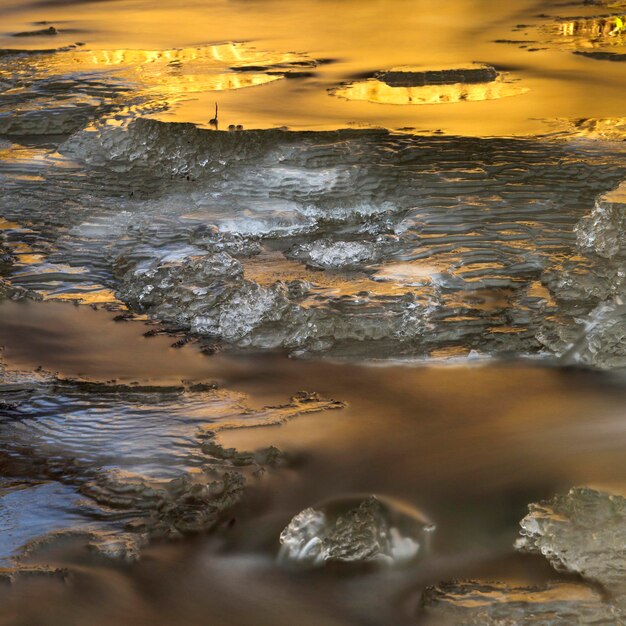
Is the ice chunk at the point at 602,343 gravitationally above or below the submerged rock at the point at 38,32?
below

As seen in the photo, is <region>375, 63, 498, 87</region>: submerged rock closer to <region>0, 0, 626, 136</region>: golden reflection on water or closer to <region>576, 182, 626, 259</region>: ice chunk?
<region>0, 0, 626, 136</region>: golden reflection on water

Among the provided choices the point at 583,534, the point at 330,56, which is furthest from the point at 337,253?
the point at 330,56

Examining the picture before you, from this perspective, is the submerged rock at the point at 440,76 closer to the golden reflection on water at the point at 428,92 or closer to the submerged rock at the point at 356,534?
the golden reflection on water at the point at 428,92

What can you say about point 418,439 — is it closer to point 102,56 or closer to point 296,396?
point 296,396

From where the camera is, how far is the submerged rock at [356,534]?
73.8 inches

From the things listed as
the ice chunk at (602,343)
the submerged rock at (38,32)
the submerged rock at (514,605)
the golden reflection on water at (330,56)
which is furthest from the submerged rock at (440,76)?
the submerged rock at (514,605)

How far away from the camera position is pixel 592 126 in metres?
4.05

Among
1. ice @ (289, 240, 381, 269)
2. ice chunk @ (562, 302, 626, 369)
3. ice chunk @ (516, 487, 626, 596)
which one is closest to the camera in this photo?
ice chunk @ (516, 487, 626, 596)

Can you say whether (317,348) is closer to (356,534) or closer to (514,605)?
(356,534)

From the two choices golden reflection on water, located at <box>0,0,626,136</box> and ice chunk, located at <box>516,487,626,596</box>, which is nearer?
ice chunk, located at <box>516,487,626,596</box>

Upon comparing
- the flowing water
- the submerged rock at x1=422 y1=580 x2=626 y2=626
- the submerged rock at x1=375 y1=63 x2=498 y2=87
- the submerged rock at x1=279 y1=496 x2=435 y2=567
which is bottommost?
the submerged rock at x1=422 y1=580 x2=626 y2=626

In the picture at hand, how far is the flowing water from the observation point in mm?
1820

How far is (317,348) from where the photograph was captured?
2660 mm

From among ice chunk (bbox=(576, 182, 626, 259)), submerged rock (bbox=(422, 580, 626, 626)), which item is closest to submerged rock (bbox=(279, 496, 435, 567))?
submerged rock (bbox=(422, 580, 626, 626))
